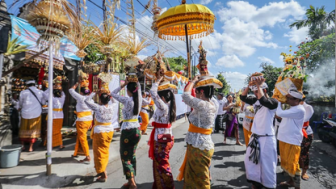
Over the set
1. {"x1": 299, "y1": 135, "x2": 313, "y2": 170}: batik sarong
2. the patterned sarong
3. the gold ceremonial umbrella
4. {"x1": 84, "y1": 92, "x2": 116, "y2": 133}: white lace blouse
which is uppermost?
the gold ceremonial umbrella

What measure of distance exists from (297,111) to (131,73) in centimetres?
295

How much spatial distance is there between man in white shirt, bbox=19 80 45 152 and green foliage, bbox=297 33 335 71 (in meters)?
12.2

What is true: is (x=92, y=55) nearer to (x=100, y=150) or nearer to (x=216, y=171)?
(x=100, y=150)

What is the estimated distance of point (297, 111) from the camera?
10.4ft

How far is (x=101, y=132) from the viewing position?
375 cm

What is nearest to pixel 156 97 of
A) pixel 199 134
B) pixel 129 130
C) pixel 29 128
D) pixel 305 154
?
pixel 129 130

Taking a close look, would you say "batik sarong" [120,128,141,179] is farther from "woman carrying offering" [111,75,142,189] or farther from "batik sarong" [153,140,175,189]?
"batik sarong" [153,140,175,189]

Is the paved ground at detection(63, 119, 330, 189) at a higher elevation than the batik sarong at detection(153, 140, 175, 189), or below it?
below

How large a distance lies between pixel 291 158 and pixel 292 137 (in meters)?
0.37

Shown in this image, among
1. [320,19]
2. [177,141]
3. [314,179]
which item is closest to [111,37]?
[177,141]

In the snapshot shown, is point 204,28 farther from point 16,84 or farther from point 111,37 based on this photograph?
point 16,84

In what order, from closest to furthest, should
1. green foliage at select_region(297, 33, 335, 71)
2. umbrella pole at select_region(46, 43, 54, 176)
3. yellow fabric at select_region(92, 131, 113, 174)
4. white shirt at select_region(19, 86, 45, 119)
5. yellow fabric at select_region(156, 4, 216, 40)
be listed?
yellow fabric at select_region(156, 4, 216, 40)
umbrella pole at select_region(46, 43, 54, 176)
yellow fabric at select_region(92, 131, 113, 174)
white shirt at select_region(19, 86, 45, 119)
green foliage at select_region(297, 33, 335, 71)

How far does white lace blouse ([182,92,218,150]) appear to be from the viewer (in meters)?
2.56

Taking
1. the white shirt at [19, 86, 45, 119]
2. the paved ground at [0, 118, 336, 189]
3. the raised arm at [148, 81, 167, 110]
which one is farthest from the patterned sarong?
the raised arm at [148, 81, 167, 110]
